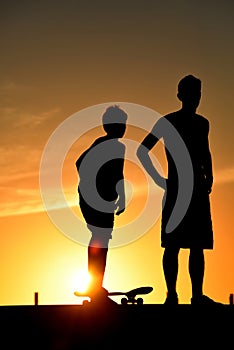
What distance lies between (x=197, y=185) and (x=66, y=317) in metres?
2.48

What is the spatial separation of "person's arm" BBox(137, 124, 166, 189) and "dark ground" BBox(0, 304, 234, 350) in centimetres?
178

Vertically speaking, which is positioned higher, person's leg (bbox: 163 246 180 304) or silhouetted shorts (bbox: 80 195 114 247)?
silhouetted shorts (bbox: 80 195 114 247)

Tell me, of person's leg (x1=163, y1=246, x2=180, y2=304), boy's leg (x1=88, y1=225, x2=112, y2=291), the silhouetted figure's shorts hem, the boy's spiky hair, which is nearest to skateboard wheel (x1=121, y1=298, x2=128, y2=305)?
boy's leg (x1=88, y1=225, x2=112, y2=291)

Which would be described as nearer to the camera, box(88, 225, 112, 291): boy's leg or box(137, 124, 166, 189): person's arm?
box(137, 124, 166, 189): person's arm

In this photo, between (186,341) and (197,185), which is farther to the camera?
(197,185)

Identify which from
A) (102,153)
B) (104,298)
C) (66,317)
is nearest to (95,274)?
(104,298)

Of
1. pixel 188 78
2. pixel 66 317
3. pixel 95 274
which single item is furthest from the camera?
pixel 95 274

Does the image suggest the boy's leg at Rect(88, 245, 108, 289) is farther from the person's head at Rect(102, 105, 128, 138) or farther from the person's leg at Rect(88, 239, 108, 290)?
the person's head at Rect(102, 105, 128, 138)

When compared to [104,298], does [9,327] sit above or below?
below

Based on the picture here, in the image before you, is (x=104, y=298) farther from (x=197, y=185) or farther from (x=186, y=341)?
(x=186, y=341)

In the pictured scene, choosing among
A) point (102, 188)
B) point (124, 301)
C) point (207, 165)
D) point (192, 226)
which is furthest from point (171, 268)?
point (124, 301)

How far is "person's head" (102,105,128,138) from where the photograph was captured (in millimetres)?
12109

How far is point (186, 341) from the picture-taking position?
31.6ft

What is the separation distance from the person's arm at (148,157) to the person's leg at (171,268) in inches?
29.8
